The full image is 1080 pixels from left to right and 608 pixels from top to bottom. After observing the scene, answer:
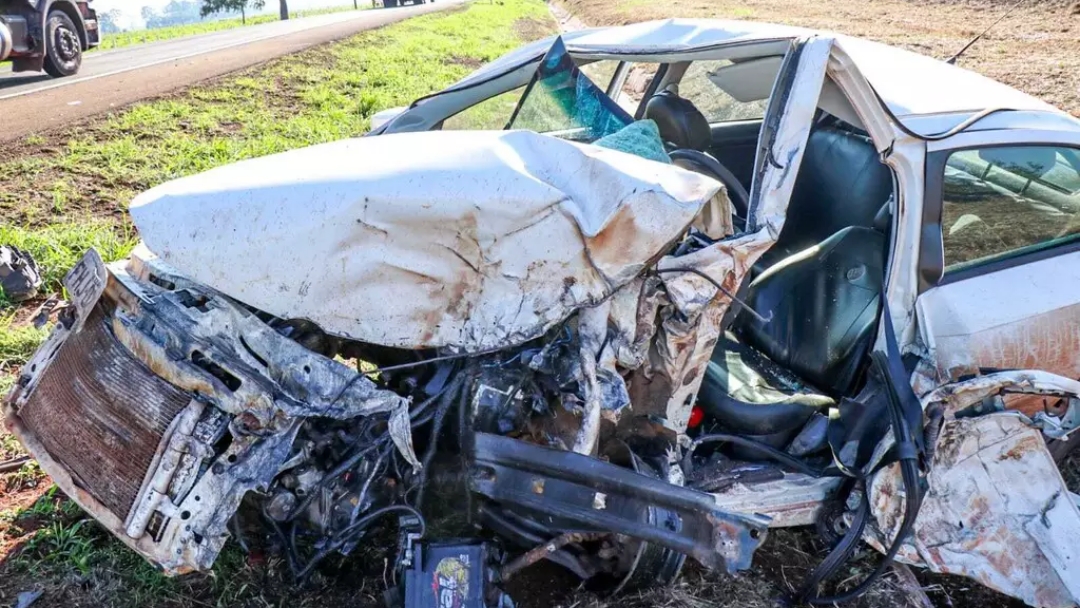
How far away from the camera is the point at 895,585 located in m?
2.97

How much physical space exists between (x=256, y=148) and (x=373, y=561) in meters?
5.93

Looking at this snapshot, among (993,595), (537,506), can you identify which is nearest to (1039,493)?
(993,595)

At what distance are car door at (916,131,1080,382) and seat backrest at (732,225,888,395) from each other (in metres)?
0.23

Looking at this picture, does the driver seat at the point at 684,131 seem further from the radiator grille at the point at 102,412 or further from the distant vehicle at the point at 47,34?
the distant vehicle at the point at 47,34

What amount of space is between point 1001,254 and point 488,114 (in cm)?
221

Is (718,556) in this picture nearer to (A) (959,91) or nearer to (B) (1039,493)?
(B) (1039,493)

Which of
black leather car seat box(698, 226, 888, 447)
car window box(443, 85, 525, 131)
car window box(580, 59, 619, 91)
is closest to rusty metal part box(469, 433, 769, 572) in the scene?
black leather car seat box(698, 226, 888, 447)

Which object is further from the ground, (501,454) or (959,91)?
(959,91)

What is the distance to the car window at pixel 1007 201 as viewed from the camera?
288 centimetres

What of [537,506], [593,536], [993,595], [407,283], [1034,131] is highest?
[1034,131]

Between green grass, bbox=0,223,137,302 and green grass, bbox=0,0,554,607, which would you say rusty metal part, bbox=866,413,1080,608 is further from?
green grass, bbox=0,223,137,302

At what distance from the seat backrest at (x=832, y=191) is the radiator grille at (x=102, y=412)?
2506 mm

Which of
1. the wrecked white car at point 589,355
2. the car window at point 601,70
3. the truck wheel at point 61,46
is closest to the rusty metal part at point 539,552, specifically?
the wrecked white car at point 589,355

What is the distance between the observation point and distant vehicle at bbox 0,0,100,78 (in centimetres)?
1030
